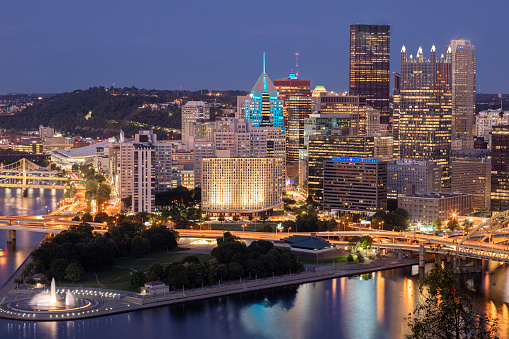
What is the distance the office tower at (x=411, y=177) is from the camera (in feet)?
210

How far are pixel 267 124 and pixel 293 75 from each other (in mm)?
29421

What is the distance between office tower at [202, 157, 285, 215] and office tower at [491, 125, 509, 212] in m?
14.5

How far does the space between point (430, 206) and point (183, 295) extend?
24.2 metres

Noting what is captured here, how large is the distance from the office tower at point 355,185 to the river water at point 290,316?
1770 cm

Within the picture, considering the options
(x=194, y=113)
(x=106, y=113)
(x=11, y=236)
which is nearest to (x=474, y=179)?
(x=11, y=236)

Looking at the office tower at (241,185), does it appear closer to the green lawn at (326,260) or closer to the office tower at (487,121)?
the green lawn at (326,260)

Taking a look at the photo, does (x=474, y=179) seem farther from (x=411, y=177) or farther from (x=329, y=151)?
(x=329, y=151)

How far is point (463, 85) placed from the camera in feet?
335

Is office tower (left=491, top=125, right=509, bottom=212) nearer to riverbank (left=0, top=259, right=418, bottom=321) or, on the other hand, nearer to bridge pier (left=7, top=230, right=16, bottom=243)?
riverbank (left=0, top=259, right=418, bottom=321)

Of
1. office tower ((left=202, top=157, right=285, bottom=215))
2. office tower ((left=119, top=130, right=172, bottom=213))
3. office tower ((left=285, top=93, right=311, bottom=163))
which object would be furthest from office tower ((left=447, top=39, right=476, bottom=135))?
office tower ((left=119, top=130, right=172, bottom=213))

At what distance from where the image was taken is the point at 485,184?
215ft

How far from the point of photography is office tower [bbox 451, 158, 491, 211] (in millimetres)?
64812

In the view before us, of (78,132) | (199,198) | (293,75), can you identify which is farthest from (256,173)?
(78,132)

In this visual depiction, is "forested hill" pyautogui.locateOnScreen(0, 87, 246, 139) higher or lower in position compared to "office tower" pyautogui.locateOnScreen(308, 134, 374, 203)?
higher
